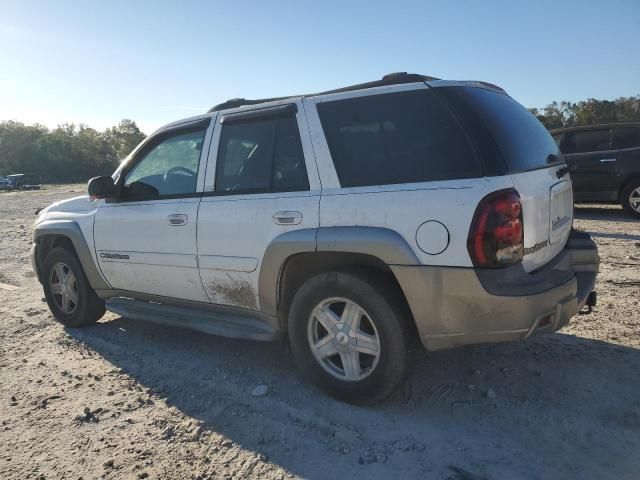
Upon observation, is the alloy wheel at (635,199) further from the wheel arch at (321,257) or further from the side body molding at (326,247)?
the side body molding at (326,247)

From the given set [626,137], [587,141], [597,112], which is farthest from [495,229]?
[597,112]

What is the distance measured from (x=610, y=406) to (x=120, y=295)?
3987mm

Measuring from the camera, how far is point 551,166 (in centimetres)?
312

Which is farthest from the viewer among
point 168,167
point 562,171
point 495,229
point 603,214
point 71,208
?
point 603,214

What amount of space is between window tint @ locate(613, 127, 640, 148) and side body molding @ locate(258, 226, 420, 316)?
869 centimetres

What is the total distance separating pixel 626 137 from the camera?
366 inches

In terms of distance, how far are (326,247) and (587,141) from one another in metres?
8.95

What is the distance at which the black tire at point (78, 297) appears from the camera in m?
4.71

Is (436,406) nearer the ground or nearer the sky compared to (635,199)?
nearer the ground

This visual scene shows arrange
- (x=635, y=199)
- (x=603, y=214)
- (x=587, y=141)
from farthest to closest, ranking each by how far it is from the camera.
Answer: (x=603, y=214) < (x=587, y=141) < (x=635, y=199)

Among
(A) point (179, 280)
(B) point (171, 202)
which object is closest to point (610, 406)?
(A) point (179, 280)

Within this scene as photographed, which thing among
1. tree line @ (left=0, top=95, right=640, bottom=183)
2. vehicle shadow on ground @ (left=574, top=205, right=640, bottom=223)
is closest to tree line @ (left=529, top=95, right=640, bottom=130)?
vehicle shadow on ground @ (left=574, top=205, right=640, bottom=223)

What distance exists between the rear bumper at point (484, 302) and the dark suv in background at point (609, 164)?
23.9ft

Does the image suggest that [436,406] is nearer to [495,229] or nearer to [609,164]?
[495,229]
